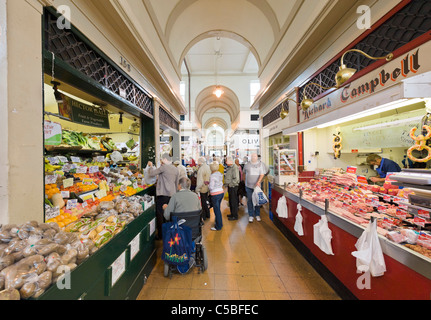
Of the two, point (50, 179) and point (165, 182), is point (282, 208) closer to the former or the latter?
point (165, 182)

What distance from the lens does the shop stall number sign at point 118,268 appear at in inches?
65.1

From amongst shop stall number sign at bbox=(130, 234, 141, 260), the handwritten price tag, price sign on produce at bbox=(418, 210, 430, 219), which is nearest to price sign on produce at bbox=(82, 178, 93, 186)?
the handwritten price tag

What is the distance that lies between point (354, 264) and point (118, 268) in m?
2.40

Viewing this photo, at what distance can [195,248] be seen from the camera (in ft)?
8.93

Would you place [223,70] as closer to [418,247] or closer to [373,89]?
[373,89]

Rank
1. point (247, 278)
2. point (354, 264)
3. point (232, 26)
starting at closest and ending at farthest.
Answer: point (354, 264)
point (247, 278)
point (232, 26)

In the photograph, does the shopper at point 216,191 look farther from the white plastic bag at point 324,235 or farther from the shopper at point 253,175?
the white plastic bag at point 324,235

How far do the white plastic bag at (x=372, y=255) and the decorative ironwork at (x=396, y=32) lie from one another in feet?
6.87

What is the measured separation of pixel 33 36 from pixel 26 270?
1907 millimetres


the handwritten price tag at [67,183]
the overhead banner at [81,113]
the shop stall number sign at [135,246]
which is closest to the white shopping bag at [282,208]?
the shop stall number sign at [135,246]

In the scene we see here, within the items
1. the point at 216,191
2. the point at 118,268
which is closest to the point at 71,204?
the point at 118,268

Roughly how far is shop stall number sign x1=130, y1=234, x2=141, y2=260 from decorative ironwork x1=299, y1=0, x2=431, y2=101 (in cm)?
384

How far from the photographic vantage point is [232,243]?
361cm
